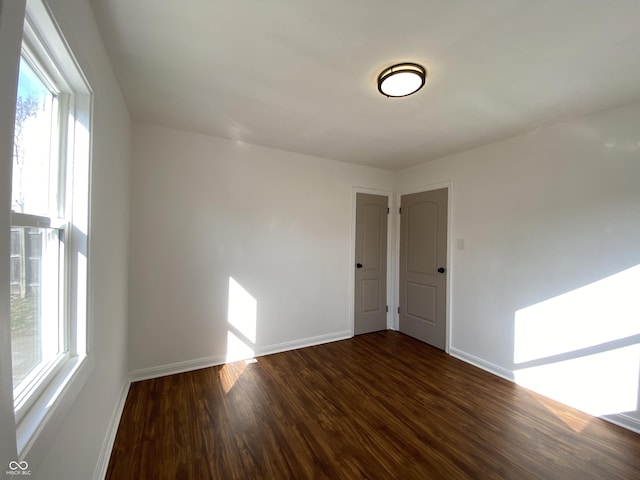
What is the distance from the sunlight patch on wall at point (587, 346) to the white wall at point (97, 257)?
129 inches

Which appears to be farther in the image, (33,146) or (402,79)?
(402,79)

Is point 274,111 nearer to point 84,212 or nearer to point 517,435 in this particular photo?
point 84,212

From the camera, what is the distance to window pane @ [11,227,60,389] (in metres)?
0.88

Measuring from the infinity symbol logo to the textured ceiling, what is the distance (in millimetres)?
1735

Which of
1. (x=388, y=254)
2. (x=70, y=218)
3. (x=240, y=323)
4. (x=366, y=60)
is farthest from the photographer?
(x=388, y=254)

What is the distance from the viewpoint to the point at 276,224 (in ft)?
10.4

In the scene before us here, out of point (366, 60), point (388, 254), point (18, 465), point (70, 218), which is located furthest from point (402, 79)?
point (388, 254)

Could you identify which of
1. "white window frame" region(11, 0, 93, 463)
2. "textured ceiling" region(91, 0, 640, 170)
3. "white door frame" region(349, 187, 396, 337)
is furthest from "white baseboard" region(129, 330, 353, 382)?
"textured ceiling" region(91, 0, 640, 170)

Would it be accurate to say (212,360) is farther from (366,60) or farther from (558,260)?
(558,260)

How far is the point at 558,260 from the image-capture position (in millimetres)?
2322

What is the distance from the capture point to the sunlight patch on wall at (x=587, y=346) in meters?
1.95

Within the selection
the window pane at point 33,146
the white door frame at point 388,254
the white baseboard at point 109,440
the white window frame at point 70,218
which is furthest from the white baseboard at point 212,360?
the window pane at point 33,146

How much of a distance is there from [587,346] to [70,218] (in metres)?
3.60

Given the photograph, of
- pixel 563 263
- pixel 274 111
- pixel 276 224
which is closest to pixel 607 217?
pixel 563 263
